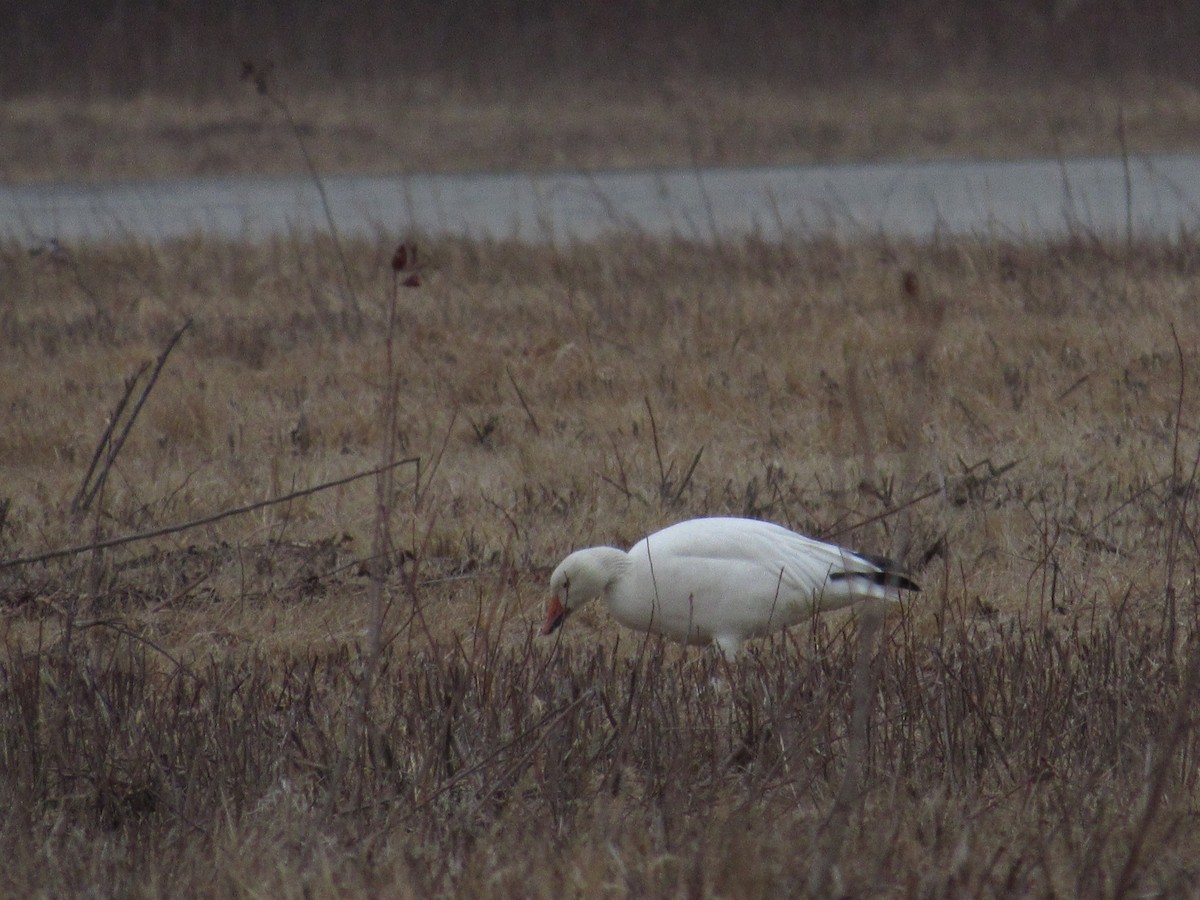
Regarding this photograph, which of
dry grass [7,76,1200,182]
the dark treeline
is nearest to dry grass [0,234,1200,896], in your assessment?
dry grass [7,76,1200,182]

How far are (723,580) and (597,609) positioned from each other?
0.76m

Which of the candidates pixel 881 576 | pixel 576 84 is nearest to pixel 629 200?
pixel 576 84

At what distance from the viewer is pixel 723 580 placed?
Result: 349cm

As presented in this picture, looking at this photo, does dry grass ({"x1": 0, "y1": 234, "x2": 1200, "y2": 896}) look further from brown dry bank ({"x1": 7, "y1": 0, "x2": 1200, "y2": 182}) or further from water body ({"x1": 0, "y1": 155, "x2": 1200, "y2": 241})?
brown dry bank ({"x1": 7, "y1": 0, "x2": 1200, "y2": 182})

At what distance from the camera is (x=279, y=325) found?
7746 millimetres

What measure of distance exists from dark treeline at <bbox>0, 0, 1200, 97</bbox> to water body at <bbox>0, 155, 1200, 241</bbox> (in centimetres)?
572

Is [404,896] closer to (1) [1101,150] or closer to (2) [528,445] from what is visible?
(2) [528,445]

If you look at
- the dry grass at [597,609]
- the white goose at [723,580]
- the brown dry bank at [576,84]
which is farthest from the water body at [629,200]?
the white goose at [723,580]

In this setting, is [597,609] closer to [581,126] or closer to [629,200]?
[629,200]

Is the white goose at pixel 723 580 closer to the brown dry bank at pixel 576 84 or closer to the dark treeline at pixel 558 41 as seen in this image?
the brown dry bank at pixel 576 84

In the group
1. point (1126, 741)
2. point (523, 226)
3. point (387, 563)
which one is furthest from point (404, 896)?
point (523, 226)

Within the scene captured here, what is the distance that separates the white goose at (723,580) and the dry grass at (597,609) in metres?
0.11

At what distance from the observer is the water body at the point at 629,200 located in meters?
12.2

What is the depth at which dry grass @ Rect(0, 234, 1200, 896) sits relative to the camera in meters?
2.57
